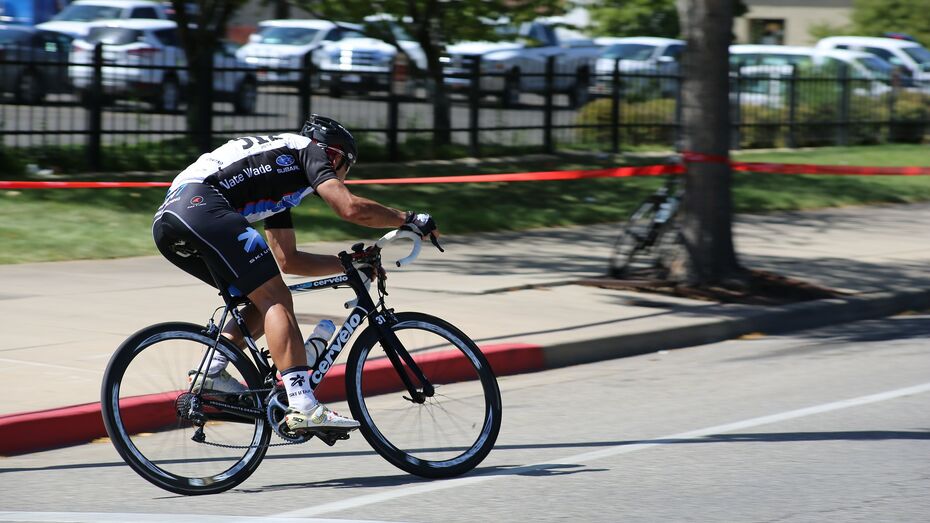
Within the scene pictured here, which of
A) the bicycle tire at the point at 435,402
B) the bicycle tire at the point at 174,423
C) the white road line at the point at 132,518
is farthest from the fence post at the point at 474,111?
the white road line at the point at 132,518

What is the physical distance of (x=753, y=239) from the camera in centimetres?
1537

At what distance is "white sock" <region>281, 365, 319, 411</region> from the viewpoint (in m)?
5.90

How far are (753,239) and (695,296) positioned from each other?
415 cm

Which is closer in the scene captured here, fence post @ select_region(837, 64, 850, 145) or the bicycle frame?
the bicycle frame

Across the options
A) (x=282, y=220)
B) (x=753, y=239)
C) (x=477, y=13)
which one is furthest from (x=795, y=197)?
(x=282, y=220)

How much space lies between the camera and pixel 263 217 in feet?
20.2

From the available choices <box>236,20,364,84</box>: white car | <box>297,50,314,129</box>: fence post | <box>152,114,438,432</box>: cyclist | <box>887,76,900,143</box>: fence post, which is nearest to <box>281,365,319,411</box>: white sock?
<box>152,114,438,432</box>: cyclist

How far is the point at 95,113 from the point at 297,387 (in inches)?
435

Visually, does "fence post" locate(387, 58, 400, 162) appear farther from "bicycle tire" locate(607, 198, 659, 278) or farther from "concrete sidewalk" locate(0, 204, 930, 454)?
"bicycle tire" locate(607, 198, 659, 278)

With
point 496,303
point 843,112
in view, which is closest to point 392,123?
point 496,303

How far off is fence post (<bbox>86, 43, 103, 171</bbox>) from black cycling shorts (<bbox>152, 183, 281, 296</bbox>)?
1070 centimetres

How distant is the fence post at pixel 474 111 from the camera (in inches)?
798

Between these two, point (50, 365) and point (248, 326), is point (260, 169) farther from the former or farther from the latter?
point (50, 365)

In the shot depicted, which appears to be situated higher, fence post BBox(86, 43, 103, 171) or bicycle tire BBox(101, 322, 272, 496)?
fence post BBox(86, 43, 103, 171)
